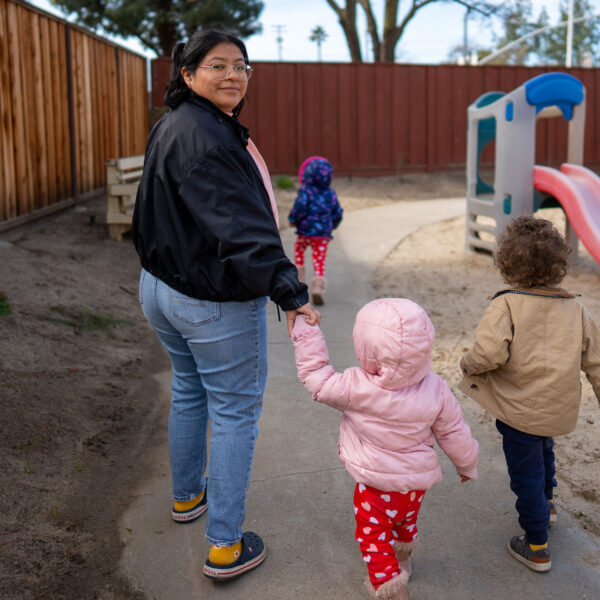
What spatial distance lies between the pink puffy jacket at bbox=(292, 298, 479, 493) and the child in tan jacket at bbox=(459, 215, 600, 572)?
32 cm

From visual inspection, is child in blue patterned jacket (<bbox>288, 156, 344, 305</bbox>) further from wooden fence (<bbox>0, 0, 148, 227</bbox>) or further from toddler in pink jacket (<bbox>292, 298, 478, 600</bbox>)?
toddler in pink jacket (<bbox>292, 298, 478, 600</bbox>)

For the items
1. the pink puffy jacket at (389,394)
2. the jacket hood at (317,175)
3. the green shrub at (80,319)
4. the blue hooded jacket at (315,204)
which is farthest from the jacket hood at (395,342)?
the jacket hood at (317,175)

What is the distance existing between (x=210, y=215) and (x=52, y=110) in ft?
22.8

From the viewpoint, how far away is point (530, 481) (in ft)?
8.38

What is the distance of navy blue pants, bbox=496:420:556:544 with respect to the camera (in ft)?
8.36

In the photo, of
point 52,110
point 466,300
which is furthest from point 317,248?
point 52,110

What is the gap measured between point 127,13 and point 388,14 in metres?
7.44

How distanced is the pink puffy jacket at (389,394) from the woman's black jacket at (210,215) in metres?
0.21

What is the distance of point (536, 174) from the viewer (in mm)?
7801

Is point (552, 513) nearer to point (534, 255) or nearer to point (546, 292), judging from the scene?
point (546, 292)

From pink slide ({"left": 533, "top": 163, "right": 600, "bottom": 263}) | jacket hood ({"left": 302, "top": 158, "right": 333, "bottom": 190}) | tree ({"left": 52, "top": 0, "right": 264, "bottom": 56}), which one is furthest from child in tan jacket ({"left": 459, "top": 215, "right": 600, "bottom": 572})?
tree ({"left": 52, "top": 0, "right": 264, "bottom": 56})

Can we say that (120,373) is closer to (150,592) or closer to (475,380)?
(150,592)

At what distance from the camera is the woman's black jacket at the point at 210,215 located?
2.19 meters

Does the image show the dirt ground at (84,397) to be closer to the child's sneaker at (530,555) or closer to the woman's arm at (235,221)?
the child's sneaker at (530,555)
